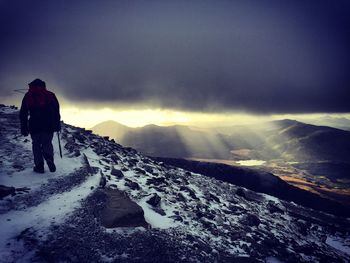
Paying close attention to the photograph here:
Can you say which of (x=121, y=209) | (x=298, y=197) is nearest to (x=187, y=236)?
(x=121, y=209)

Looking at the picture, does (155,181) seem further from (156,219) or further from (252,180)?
(252,180)

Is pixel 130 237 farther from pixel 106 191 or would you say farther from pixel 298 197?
pixel 298 197

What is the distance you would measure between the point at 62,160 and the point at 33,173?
248 centimetres

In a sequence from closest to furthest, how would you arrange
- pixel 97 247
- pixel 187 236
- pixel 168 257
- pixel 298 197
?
pixel 97 247
pixel 168 257
pixel 187 236
pixel 298 197

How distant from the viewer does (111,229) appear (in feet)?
28.6

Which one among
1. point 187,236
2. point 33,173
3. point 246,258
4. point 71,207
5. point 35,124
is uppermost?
point 35,124

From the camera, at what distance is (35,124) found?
35.9ft

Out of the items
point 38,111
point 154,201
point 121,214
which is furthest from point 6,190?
point 154,201

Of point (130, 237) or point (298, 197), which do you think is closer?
point (130, 237)

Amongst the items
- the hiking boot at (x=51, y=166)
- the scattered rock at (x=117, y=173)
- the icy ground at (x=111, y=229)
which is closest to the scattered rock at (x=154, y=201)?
the icy ground at (x=111, y=229)

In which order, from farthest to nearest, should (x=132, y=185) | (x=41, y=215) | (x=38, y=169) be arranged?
(x=132, y=185) < (x=38, y=169) < (x=41, y=215)

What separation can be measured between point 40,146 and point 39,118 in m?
1.24

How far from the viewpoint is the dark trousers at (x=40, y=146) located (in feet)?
36.1

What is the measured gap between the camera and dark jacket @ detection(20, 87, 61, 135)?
10953mm
